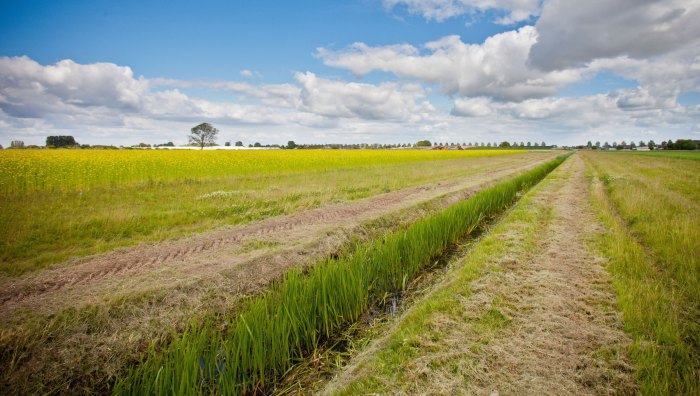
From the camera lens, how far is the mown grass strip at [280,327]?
3.02m

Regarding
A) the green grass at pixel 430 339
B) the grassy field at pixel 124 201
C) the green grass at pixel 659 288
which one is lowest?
the green grass at pixel 430 339

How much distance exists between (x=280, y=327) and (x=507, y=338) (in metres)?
2.81

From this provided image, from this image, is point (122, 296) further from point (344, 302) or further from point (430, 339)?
point (430, 339)

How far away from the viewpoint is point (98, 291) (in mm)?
5031

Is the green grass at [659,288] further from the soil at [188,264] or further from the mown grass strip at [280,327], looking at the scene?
the soil at [188,264]

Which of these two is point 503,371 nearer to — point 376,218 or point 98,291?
point 98,291

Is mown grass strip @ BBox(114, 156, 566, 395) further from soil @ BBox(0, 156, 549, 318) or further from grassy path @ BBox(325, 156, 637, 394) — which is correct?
soil @ BBox(0, 156, 549, 318)

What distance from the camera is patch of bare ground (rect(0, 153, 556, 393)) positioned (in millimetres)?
3740

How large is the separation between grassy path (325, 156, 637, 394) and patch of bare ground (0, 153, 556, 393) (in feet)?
8.94

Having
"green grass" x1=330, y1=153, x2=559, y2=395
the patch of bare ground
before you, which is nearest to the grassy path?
"green grass" x1=330, y1=153, x2=559, y2=395

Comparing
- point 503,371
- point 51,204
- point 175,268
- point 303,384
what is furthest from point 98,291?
point 51,204

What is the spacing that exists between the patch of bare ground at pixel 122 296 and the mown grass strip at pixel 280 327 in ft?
1.42

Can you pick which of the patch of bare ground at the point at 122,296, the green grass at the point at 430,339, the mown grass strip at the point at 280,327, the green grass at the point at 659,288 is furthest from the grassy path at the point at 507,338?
the patch of bare ground at the point at 122,296

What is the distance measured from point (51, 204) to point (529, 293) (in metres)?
14.3
